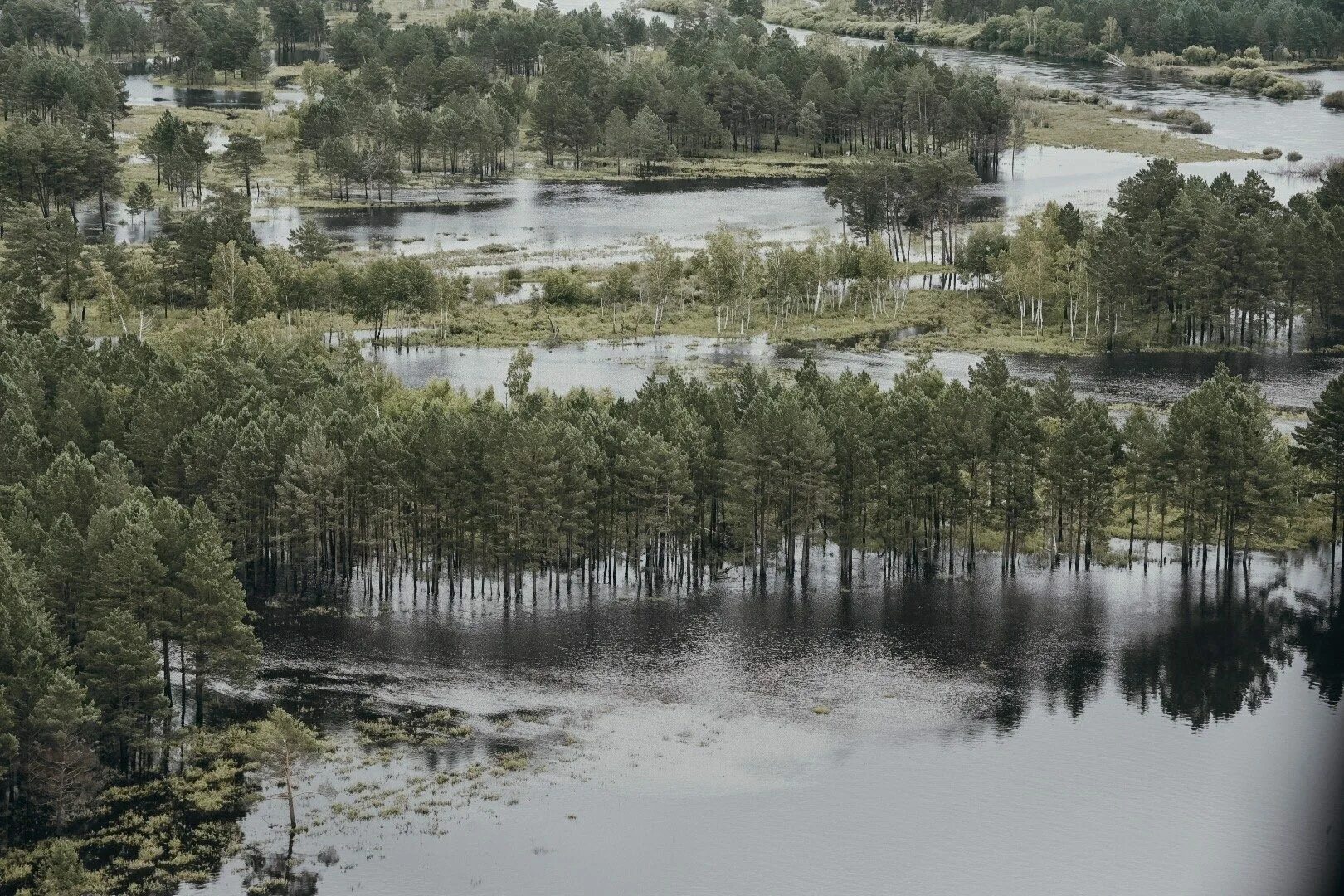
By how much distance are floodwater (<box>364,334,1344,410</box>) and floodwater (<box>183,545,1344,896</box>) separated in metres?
26.8

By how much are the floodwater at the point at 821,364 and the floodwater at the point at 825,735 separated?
26.8m

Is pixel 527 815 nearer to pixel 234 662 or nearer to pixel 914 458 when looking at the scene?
pixel 234 662

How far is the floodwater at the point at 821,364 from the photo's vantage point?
88.9m

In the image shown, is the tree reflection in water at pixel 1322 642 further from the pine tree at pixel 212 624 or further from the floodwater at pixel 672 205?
the floodwater at pixel 672 205

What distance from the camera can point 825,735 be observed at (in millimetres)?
49969

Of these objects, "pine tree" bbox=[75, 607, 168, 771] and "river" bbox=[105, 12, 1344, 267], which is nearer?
"pine tree" bbox=[75, 607, 168, 771]

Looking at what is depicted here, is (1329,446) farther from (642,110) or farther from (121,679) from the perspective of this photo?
(642,110)

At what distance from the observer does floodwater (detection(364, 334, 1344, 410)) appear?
292ft

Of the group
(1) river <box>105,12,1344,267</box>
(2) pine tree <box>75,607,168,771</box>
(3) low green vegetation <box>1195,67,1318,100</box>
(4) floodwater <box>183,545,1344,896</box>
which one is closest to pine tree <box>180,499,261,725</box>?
(4) floodwater <box>183,545,1344,896</box>

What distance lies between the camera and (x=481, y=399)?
7819cm

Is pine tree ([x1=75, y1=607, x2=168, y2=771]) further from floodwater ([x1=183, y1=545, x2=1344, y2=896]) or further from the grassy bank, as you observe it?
the grassy bank

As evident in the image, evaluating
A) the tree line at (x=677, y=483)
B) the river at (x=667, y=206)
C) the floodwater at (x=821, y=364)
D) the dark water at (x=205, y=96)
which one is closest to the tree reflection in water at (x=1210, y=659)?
the tree line at (x=677, y=483)

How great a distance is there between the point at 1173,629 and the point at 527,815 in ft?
87.9

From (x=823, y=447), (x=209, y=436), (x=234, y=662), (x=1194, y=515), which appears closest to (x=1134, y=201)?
(x=1194, y=515)
